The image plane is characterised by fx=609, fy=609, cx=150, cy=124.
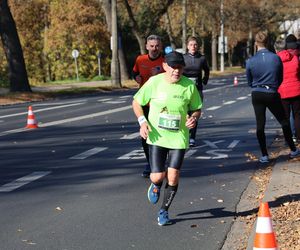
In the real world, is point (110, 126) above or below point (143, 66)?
below

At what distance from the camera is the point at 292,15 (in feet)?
250

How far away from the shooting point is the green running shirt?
6109 mm

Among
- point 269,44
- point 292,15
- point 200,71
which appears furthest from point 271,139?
point 292,15

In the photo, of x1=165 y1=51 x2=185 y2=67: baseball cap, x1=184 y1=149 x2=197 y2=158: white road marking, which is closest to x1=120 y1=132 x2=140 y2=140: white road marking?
x1=184 y1=149 x2=197 y2=158: white road marking

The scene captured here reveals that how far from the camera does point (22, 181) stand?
8664 mm

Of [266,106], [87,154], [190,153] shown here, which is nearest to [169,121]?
[266,106]

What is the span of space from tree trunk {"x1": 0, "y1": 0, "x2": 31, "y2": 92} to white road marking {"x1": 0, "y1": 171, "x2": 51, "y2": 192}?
22163 millimetres

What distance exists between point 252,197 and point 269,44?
2.73 metres

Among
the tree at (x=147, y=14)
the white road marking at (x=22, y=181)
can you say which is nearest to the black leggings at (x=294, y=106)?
the white road marking at (x=22, y=181)

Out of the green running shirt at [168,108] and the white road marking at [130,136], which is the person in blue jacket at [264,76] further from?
the white road marking at [130,136]

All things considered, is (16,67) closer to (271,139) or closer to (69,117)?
(69,117)

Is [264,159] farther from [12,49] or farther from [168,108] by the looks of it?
[12,49]

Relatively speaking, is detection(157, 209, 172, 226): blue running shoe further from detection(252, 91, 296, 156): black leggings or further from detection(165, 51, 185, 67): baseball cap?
detection(252, 91, 296, 156): black leggings

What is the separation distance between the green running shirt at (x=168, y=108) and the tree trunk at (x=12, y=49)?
82.9 ft
